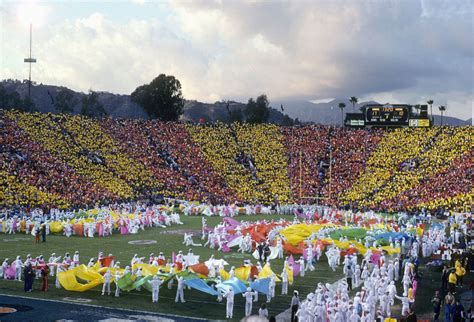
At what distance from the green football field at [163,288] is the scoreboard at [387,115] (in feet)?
106

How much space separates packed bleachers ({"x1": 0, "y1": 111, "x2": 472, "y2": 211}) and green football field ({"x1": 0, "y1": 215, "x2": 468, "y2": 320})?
12991 mm

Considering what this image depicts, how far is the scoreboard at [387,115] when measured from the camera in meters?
65.3

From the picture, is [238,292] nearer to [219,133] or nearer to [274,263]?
[274,263]

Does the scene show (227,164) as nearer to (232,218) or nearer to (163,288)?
(232,218)

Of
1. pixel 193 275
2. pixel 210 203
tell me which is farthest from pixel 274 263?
pixel 210 203

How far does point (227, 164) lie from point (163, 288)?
140 feet

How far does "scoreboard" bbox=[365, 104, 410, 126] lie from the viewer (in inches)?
2571

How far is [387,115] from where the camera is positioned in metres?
65.6

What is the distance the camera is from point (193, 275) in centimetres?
2016

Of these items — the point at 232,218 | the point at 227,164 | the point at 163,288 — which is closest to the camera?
the point at 163,288

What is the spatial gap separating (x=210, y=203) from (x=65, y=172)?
13.4m

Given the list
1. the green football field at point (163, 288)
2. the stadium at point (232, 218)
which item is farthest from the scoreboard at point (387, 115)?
the green football field at point (163, 288)

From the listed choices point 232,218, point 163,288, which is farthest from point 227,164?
point 163,288

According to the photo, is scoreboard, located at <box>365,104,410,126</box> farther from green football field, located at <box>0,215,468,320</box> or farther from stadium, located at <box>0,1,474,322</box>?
green football field, located at <box>0,215,468,320</box>
